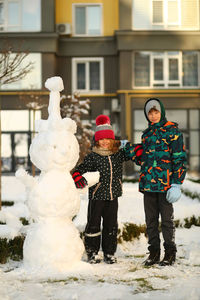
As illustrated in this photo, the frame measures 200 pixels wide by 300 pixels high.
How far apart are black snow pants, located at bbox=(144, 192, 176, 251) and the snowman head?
2.97 ft

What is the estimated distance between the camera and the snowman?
3572mm

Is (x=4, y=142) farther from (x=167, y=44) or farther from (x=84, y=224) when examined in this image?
(x=84, y=224)

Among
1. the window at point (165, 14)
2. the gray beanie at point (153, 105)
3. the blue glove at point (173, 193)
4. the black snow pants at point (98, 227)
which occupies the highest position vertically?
the window at point (165, 14)

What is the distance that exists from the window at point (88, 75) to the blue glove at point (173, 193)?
15123 mm

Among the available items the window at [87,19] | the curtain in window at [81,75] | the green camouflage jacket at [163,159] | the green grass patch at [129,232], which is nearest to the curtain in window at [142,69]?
the window at [87,19]

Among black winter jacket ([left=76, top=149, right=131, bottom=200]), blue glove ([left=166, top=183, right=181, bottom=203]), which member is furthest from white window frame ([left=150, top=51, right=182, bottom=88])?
blue glove ([left=166, top=183, right=181, bottom=203])

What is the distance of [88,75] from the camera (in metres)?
18.8

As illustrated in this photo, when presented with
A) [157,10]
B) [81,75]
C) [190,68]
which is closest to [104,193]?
[190,68]

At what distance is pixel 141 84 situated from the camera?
57.8ft

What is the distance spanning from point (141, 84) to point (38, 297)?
15.5 meters

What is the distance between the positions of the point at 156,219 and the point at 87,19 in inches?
638

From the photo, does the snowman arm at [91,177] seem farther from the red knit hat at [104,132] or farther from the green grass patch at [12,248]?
the green grass patch at [12,248]

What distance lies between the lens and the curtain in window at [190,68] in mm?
17797

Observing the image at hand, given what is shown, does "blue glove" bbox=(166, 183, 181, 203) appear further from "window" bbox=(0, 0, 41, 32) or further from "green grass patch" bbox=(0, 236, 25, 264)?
"window" bbox=(0, 0, 41, 32)
